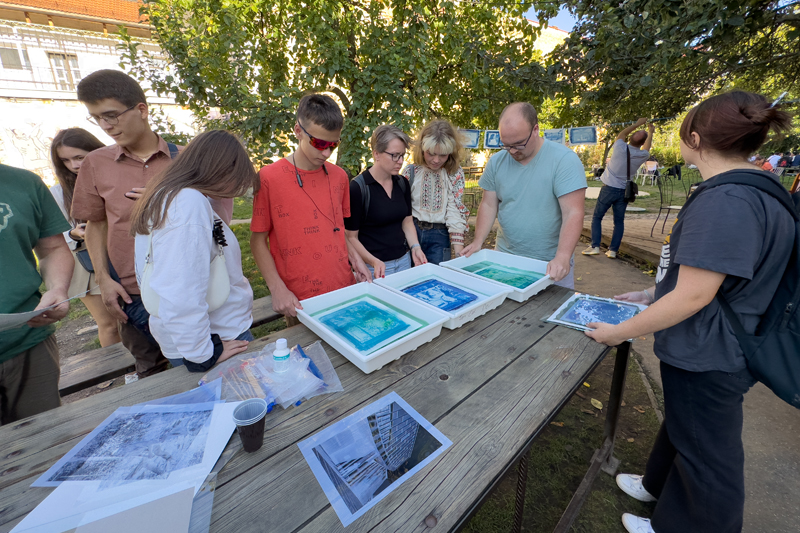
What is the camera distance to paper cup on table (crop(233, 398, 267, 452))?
90 centimetres

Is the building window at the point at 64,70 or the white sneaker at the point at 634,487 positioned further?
the building window at the point at 64,70

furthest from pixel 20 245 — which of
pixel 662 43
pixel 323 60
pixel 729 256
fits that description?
pixel 662 43

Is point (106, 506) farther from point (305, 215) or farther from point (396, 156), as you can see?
point (396, 156)

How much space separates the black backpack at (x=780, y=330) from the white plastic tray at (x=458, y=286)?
878 millimetres

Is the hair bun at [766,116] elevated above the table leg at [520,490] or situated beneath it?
elevated above

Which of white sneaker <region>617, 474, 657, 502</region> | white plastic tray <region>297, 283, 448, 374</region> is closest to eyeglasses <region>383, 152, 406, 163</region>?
white plastic tray <region>297, 283, 448, 374</region>

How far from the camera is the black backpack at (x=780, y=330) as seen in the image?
3.43 ft

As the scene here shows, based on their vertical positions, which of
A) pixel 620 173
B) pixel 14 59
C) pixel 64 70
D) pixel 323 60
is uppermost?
pixel 14 59

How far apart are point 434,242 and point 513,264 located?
82 cm

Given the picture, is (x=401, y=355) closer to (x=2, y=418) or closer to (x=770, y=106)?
(x=770, y=106)

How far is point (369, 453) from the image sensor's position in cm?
92

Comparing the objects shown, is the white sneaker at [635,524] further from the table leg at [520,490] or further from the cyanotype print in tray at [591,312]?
the cyanotype print in tray at [591,312]

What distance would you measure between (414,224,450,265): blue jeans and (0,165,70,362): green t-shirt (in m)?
2.20

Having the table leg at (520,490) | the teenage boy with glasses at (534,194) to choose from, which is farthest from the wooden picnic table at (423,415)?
the teenage boy with glasses at (534,194)
